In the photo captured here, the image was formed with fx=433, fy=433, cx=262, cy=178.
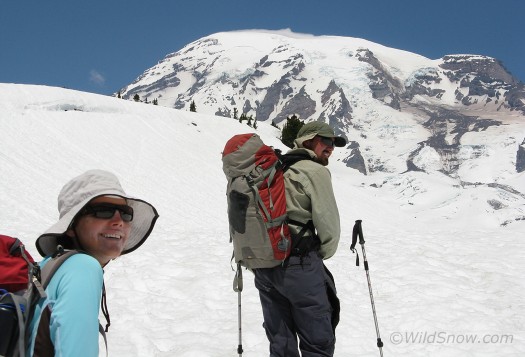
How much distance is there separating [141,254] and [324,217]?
6.96 metres

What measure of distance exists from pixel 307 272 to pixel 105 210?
1.99 m

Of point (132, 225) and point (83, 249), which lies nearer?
point (83, 249)

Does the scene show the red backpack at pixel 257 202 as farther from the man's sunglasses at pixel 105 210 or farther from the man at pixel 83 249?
the man's sunglasses at pixel 105 210

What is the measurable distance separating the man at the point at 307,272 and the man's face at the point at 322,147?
25 cm

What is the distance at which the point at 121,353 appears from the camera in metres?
5.20

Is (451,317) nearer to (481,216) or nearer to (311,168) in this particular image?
(311,168)

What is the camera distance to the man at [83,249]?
162cm

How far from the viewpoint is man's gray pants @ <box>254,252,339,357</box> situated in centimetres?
359

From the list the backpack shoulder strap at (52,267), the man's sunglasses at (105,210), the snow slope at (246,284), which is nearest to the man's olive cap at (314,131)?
the man's sunglasses at (105,210)

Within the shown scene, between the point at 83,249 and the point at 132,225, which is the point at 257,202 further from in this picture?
the point at 83,249

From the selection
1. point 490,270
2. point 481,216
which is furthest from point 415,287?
point 481,216

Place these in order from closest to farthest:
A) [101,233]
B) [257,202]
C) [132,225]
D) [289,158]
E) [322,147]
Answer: [101,233]
[132,225]
[257,202]
[289,158]
[322,147]

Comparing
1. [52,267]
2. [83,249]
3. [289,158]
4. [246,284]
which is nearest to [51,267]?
[52,267]

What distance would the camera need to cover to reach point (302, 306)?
11.8 feet
